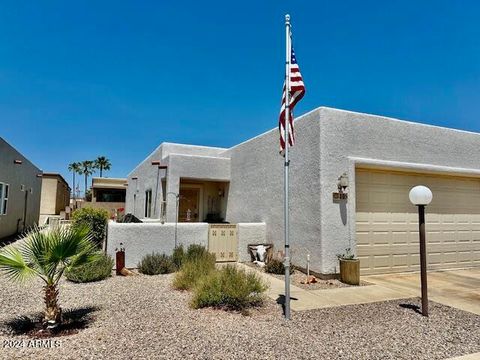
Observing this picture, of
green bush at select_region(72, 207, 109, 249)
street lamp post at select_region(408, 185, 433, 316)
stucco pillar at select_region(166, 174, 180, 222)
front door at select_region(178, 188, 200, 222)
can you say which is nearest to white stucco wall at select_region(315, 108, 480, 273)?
street lamp post at select_region(408, 185, 433, 316)

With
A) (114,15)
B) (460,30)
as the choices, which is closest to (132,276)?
(114,15)

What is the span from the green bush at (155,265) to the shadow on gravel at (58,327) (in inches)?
128

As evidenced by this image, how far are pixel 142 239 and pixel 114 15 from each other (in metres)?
7.80

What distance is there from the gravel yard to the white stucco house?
2.61 m

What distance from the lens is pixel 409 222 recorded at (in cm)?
952

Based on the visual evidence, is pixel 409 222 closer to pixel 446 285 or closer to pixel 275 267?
pixel 446 285

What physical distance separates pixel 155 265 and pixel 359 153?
669 centimetres

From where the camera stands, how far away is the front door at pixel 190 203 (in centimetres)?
1517

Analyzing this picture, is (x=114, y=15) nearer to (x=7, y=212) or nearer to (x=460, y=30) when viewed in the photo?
(x=7, y=212)

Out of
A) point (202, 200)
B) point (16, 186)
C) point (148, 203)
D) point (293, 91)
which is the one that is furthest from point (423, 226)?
point (16, 186)

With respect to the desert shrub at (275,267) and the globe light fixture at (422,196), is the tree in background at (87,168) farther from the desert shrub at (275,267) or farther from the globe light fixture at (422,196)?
the globe light fixture at (422,196)

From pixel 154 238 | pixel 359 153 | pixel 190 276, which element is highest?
pixel 359 153

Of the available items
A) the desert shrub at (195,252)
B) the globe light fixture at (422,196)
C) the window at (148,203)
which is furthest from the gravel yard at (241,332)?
the window at (148,203)

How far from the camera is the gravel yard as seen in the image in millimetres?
3891
